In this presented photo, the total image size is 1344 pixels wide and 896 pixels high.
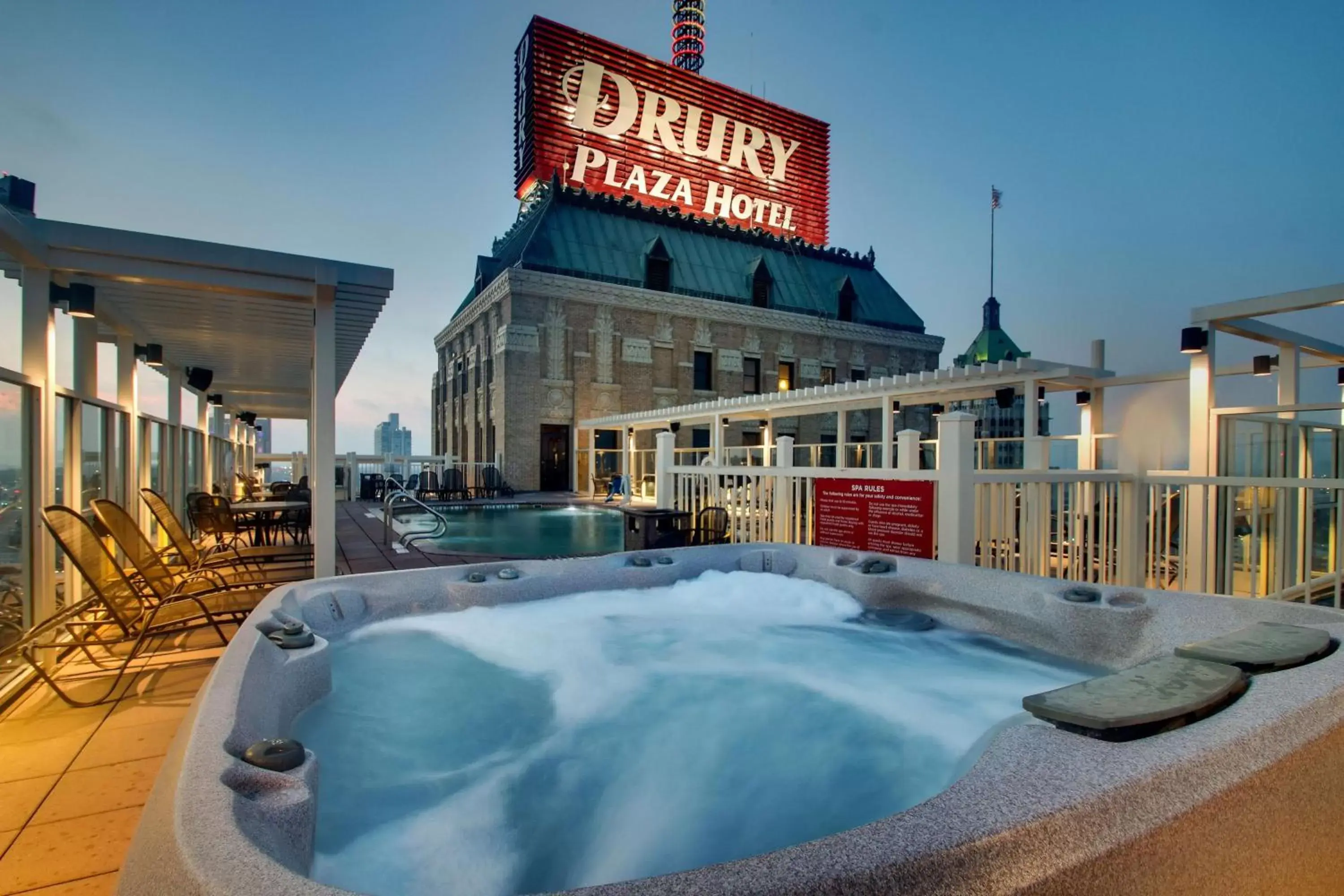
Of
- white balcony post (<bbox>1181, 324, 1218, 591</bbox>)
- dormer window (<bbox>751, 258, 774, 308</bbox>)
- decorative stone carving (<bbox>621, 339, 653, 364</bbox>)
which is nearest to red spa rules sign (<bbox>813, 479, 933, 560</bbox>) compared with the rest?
white balcony post (<bbox>1181, 324, 1218, 591</bbox>)

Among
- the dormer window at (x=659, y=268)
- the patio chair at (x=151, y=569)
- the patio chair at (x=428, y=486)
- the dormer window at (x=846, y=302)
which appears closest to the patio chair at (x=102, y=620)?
the patio chair at (x=151, y=569)

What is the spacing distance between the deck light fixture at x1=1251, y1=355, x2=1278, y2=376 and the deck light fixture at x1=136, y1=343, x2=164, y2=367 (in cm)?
1213

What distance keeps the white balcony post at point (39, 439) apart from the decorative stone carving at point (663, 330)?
18.0 m

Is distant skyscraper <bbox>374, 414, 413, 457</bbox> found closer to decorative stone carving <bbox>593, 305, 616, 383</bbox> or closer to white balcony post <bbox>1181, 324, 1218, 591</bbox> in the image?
decorative stone carving <bbox>593, 305, 616, 383</bbox>

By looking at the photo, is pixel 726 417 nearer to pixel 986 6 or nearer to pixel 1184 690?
pixel 1184 690

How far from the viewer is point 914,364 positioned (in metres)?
27.2

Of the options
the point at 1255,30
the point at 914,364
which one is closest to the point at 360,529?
the point at 914,364

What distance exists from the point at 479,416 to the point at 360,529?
40.5ft

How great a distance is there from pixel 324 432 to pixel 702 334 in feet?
60.0

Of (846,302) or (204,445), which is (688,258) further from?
(204,445)

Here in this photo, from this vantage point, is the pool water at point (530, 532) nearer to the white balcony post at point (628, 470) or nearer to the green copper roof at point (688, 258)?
the white balcony post at point (628, 470)

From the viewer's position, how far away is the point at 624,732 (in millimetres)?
2760

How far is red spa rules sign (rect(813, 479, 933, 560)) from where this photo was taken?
464 centimetres

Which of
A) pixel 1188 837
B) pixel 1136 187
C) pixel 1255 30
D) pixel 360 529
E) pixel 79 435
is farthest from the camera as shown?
pixel 1136 187
